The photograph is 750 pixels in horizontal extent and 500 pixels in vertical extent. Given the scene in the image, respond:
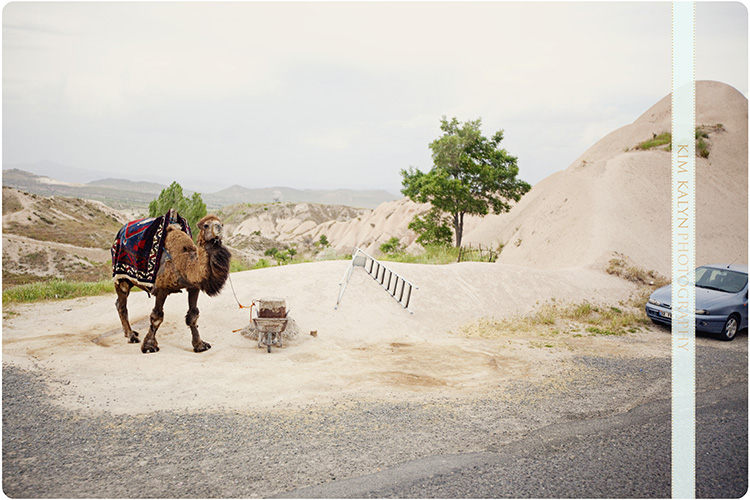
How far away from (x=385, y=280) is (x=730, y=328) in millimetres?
9361

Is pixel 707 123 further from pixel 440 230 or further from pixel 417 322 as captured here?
pixel 417 322

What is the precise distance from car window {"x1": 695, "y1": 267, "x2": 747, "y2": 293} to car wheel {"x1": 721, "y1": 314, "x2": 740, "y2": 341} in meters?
0.85

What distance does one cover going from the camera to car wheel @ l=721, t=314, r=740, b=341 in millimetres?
11484

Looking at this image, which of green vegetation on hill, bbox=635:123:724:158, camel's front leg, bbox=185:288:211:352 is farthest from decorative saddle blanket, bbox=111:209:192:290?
green vegetation on hill, bbox=635:123:724:158

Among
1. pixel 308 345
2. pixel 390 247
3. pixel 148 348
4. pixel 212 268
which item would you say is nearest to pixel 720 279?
pixel 308 345

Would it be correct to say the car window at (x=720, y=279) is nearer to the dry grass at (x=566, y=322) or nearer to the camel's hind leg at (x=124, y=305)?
the dry grass at (x=566, y=322)

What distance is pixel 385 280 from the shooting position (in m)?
14.2

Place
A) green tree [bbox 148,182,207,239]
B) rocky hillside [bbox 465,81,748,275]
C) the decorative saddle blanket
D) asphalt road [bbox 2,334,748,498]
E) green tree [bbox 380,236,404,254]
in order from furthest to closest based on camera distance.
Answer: green tree [bbox 380,236,404,254]
rocky hillside [bbox 465,81,748,275]
green tree [bbox 148,182,207,239]
the decorative saddle blanket
asphalt road [bbox 2,334,748,498]

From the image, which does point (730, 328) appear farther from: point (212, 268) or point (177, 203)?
point (177, 203)

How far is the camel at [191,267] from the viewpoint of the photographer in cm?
858

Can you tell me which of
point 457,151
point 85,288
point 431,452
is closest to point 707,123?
point 457,151

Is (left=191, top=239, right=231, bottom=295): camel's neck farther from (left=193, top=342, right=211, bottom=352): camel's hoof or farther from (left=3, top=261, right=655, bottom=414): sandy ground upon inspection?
(left=3, top=261, right=655, bottom=414): sandy ground

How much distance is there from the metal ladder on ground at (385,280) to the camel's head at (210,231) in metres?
4.48

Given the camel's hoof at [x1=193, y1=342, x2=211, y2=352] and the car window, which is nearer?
the camel's hoof at [x1=193, y1=342, x2=211, y2=352]
